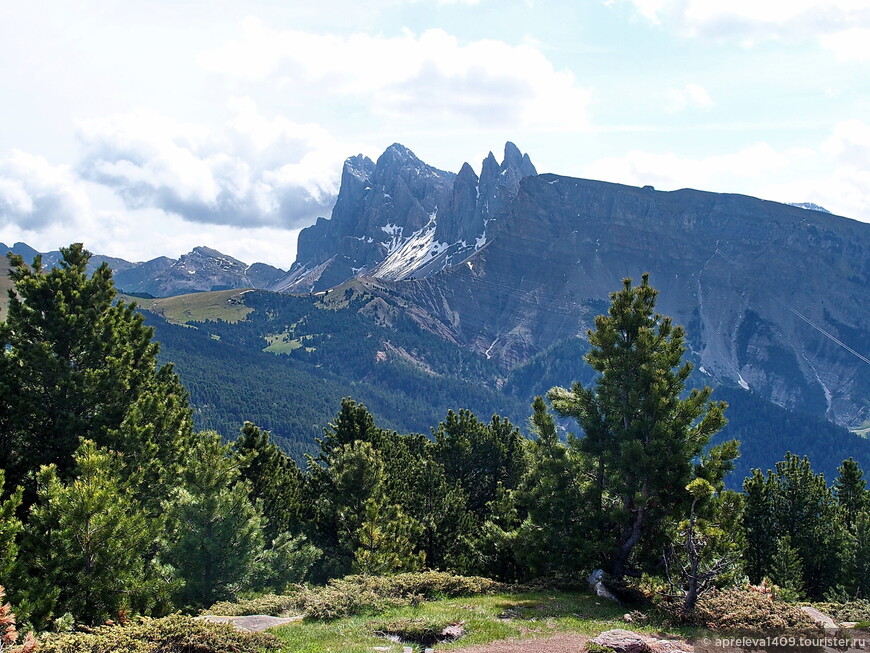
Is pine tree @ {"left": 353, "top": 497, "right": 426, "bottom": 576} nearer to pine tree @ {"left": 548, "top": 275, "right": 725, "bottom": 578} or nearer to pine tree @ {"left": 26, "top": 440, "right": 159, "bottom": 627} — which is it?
A: pine tree @ {"left": 548, "top": 275, "right": 725, "bottom": 578}

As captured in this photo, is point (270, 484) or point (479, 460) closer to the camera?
point (270, 484)

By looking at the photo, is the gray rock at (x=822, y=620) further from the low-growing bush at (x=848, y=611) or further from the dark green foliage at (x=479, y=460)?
the dark green foliage at (x=479, y=460)

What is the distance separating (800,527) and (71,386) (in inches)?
2050

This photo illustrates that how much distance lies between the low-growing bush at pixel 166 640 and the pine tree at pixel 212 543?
12.9 metres

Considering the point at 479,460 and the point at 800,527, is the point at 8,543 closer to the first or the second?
the point at 479,460

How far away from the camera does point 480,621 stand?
2305 centimetres

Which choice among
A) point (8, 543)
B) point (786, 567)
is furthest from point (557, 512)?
point (786, 567)

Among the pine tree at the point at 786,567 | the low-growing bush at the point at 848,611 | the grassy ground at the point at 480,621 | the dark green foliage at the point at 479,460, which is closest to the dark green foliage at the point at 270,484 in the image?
the dark green foliage at the point at 479,460

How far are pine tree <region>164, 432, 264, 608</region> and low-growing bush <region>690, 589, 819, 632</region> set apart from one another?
2223 centimetres

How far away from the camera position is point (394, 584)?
2814cm

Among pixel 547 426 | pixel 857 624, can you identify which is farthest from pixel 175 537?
pixel 857 624

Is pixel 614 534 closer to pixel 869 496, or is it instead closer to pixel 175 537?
pixel 175 537

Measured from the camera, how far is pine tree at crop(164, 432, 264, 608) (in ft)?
107

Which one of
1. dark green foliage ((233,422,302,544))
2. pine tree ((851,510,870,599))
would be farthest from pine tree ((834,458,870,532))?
dark green foliage ((233,422,302,544))
